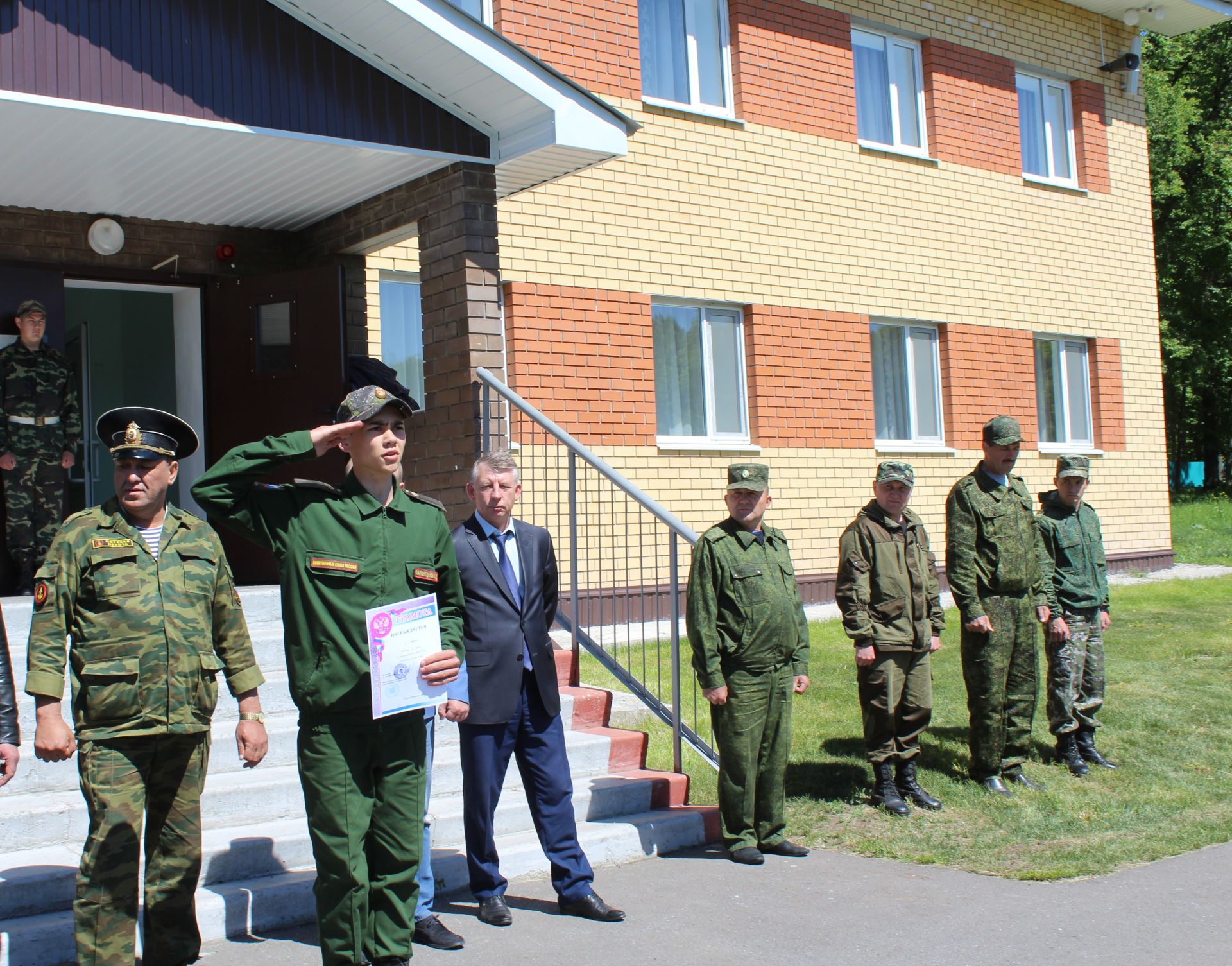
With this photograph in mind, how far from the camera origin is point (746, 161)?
12.3 m

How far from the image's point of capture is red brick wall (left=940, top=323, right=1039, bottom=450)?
1411cm

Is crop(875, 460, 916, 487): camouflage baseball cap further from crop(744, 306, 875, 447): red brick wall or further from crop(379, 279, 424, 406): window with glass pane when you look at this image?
crop(744, 306, 875, 447): red brick wall

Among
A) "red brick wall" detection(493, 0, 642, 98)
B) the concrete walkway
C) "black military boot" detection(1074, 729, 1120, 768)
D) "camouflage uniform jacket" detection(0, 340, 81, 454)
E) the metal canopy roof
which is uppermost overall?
"red brick wall" detection(493, 0, 642, 98)

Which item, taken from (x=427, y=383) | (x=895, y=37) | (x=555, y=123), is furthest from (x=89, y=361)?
(x=895, y=37)

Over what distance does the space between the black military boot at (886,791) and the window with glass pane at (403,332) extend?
5.25 metres

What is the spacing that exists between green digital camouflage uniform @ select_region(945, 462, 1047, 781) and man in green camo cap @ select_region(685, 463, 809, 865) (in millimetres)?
1400

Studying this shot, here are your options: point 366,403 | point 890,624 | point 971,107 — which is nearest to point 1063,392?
point 971,107

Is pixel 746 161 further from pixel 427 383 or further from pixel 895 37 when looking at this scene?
pixel 427 383

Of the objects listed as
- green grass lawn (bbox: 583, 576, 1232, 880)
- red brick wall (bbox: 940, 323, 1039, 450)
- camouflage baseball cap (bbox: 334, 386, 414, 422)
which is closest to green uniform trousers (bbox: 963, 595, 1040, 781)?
green grass lawn (bbox: 583, 576, 1232, 880)

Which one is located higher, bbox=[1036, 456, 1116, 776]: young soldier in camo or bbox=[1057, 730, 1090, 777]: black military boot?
bbox=[1036, 456, 1116, 776]: young soldier in camo

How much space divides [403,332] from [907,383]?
603 cm

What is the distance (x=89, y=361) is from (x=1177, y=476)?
3486 cm

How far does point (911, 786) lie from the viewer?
659cm

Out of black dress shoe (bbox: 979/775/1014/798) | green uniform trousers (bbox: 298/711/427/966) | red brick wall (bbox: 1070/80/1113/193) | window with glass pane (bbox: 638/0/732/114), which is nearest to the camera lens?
green uniform trousers (bbox: 298/711/427/966)
